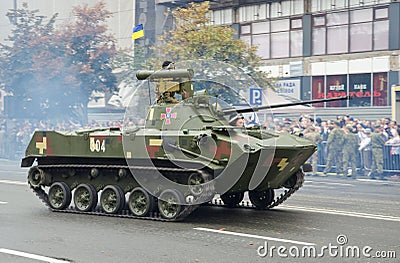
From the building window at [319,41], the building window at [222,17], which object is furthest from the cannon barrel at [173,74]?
the building window at [222,17]

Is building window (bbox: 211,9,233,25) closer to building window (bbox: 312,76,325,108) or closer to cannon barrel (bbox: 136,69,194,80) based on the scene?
building window (bbox: 312,76,325,108)

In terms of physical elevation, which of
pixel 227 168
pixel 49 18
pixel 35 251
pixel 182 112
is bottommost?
pixel 35 251

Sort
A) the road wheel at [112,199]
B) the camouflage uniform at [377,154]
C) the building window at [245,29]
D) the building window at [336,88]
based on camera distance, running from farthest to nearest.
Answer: the building window at [245,29]
the building window at [336,88]
the camouflage uniform at [377,154]
the road wheel at [112,199]

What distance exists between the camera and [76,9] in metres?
33.1

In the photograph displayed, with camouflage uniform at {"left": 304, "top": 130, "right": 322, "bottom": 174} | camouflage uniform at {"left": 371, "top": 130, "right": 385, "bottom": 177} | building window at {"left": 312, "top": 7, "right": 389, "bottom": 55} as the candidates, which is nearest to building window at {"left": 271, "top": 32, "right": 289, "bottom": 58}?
building window at {"left": 312, "top": 7, "right": 389, "bottom": 55}

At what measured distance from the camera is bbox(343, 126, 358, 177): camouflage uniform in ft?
74.2

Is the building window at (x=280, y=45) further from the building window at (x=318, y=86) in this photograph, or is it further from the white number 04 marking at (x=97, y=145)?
the white number 04 marking at (x=97, y=145)

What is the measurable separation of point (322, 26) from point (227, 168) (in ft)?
74.7

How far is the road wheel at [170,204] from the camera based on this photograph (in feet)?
40.2

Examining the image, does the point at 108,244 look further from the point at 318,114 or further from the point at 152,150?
the point at 318,114

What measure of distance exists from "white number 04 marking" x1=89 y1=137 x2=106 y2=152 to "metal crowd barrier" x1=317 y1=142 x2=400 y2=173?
35.9ft

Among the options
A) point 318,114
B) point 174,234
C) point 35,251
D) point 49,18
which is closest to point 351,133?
point 318,114

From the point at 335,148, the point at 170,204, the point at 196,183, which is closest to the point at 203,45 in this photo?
the point at 335,148

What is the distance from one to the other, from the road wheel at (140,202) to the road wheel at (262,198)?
2.08 meters
